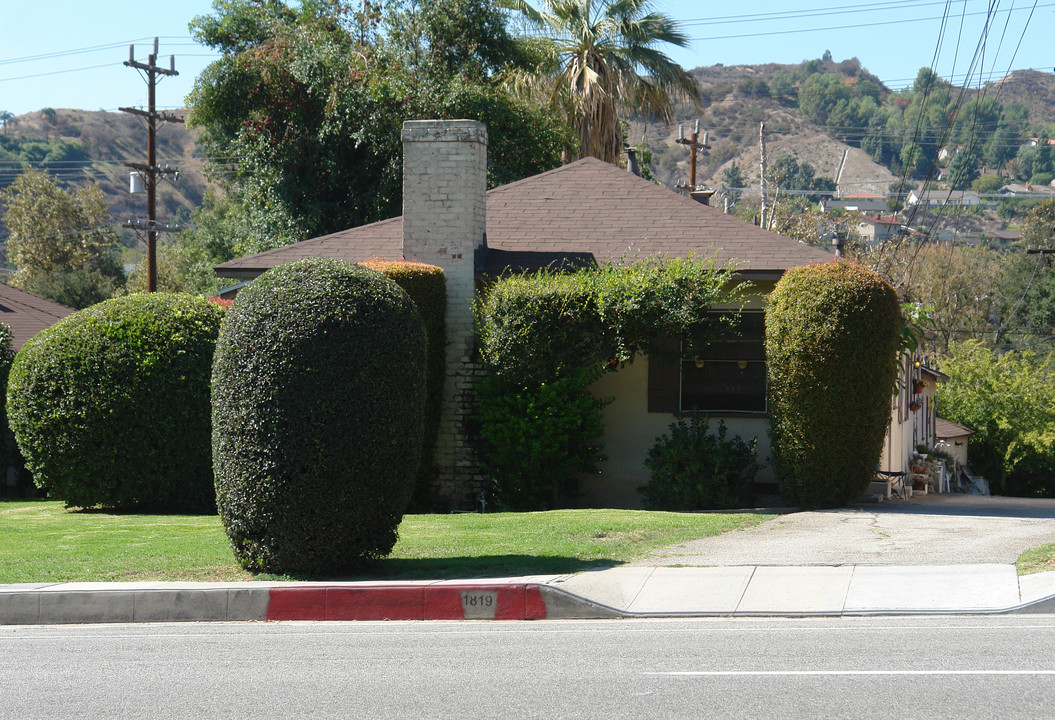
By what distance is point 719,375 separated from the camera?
16.5 metres

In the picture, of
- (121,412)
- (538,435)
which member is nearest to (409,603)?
(538,435)

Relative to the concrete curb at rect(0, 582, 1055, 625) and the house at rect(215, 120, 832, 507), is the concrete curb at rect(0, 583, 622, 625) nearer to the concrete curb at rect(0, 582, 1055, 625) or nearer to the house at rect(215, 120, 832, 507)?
the concrete curb at rect(0, 582, 1055, 625)

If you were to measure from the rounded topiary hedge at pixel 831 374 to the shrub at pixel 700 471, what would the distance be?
2.90 ft

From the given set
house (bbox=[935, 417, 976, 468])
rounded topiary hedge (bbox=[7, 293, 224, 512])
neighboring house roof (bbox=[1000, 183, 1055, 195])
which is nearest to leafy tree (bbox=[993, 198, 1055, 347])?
house (bbox=[935, 417, 976, 468])

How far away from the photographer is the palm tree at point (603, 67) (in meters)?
26.7

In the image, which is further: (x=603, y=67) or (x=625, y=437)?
(x=603, y=67)

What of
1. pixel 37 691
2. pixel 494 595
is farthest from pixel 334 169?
pixel 37 691

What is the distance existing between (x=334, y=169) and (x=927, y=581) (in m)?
22.9

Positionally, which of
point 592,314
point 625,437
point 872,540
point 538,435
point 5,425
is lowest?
point 872,540

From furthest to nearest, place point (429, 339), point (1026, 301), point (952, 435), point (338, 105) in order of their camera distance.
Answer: point (1026, 301) < point (952, 435) < point (338, 105) < point (429, 339)

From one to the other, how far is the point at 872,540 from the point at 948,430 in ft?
78.8

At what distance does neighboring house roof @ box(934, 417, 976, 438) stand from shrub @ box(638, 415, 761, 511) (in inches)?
742

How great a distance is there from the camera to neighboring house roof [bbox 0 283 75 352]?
2606cm

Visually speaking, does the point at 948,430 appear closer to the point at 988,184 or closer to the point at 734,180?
the point at 734,180
